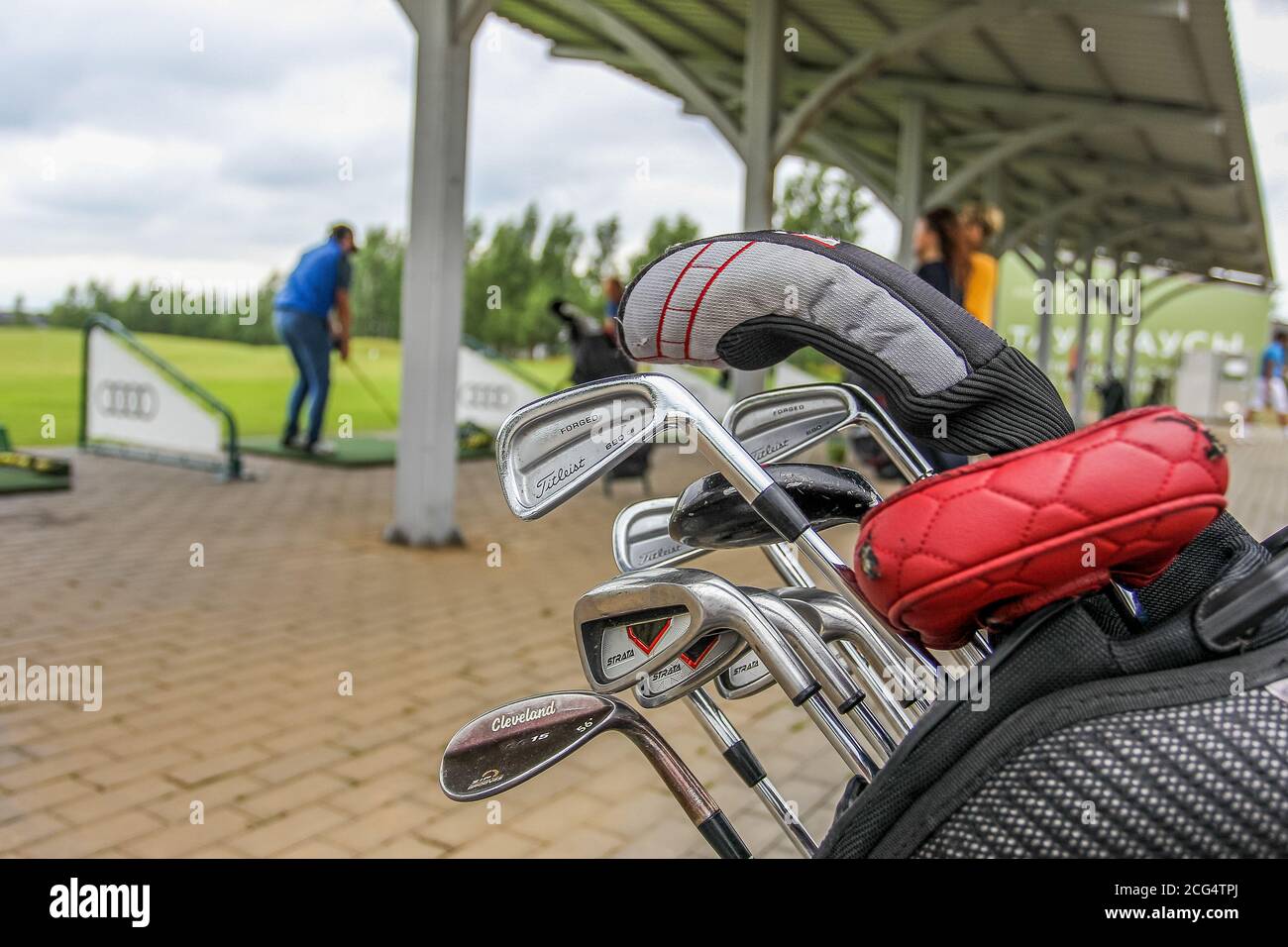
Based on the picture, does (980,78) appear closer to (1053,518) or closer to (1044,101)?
(1044,101)

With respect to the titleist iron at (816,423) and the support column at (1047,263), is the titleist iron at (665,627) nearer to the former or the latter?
the titleist iron at (816,423)

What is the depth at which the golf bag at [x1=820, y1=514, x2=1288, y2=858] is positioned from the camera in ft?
3.05

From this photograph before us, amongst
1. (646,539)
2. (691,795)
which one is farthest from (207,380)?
(691,795)

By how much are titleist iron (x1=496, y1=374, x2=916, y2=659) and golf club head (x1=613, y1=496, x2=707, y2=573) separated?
13.4 inches

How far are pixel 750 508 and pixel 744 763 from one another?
0.38 metres

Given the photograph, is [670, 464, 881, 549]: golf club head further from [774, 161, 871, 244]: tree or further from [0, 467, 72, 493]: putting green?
[774, 161, 871, 244]: tree

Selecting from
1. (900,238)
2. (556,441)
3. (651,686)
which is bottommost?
(651,686)

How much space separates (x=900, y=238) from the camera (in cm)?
1306

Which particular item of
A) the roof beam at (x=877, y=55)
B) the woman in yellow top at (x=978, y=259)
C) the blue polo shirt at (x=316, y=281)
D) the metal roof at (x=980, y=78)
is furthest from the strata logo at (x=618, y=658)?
the blue polo shirt at (x=316, y=281)
